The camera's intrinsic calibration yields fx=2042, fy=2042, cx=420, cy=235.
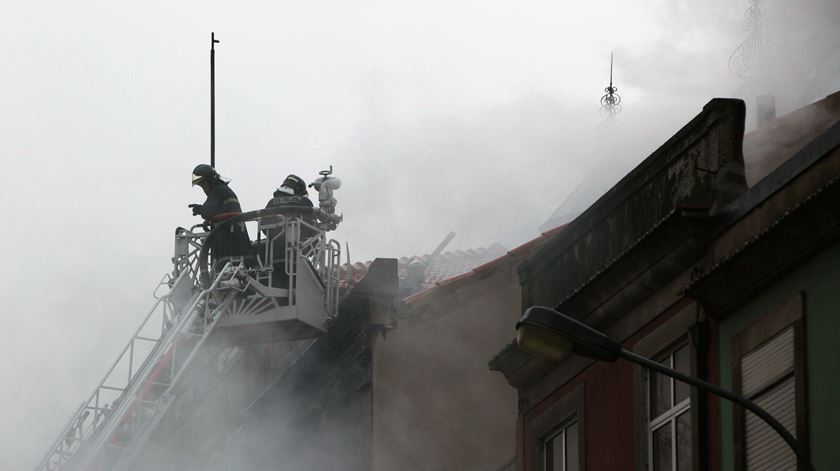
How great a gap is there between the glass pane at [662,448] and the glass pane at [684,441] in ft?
0.45

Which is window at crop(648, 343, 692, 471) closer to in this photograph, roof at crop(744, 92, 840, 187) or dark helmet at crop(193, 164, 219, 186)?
roof at crop(744, 92, 840, 187)

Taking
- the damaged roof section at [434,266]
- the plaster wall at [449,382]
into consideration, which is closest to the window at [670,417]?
the plaster wall at [449,382]

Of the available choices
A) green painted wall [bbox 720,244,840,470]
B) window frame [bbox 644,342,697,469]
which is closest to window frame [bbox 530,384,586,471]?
window frame [bbox 644,342,697,469]

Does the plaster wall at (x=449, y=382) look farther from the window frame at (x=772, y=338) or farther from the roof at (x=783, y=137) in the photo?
the window frame at (x=772, y=338)

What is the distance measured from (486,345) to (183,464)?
4515 millimetres

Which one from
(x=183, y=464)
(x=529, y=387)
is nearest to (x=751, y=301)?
(x=529, y=387)

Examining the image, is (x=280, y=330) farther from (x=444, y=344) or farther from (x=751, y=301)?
(x=751, y=301)

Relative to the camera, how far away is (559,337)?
11.0 metres

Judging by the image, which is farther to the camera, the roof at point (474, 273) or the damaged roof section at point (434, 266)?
the damaged roof section at point (434, 266)

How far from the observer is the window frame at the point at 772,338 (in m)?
11.9

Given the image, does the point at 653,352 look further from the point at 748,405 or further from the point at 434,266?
the point at 434,266

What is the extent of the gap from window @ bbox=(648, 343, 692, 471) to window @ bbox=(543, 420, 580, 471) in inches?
54.1

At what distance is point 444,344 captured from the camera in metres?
23.0

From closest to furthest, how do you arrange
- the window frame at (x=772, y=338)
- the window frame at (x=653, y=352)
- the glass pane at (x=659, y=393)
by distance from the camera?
the window frame at (x=772, y=338), the window frame at (x=653, y=352), the glass pane at (x=659, y=393)
